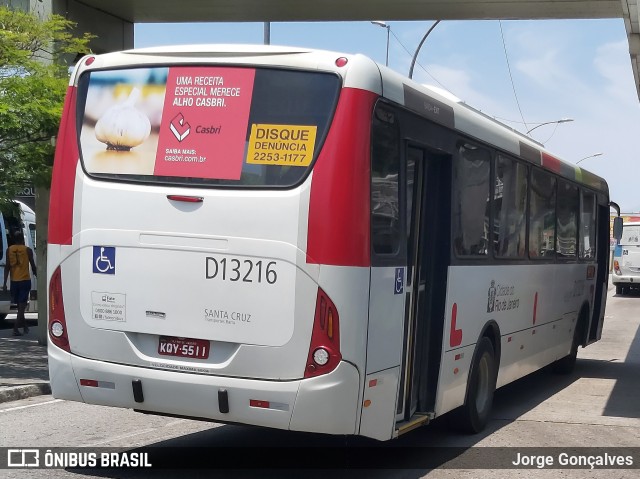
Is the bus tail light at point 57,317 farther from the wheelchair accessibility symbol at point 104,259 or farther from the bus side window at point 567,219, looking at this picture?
the bus side window at point 567,219

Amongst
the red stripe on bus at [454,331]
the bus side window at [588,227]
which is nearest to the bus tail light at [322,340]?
the red stripe on bus at [454,331]

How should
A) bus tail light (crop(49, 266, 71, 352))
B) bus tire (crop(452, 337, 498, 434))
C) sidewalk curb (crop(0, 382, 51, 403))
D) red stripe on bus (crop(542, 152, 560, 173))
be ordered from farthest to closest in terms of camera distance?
red stripe on bus (crop(542, 152, 560, 173)) < sidewalk curb (crop(0, 382, 51, 403)) < bus tire (crop(452, 337, 498, 434)) < bus tail light (crop(49, 266, 71, 352))

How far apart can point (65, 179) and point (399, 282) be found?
259 centimetres

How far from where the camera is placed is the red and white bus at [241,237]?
6.46m

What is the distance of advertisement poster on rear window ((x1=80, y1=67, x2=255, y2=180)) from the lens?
6777 mm

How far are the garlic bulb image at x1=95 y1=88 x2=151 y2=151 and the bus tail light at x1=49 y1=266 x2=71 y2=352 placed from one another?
1.03 metres

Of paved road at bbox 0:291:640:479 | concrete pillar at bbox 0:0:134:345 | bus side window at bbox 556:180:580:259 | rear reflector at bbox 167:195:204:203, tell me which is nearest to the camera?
rear reflector at bbox 167:195:204:203

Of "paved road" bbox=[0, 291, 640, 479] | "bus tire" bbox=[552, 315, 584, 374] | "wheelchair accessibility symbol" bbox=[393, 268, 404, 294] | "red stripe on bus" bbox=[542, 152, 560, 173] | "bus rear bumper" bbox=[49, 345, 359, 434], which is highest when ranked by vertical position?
"red stripe on bus" bbox=[542, 152, 560, 173]

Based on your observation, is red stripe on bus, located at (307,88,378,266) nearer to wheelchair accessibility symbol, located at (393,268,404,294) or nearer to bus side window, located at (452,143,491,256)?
wheelchair accessibility symbol, located at (393,268,404,294)

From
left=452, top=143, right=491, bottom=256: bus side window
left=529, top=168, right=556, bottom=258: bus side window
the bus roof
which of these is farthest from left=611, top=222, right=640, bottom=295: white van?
the bus roof

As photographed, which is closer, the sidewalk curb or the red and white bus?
the red and white bus

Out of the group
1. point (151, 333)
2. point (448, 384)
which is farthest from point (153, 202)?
point (448, 384)

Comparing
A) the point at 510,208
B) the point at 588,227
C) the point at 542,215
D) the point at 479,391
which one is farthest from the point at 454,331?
the point at 588,227

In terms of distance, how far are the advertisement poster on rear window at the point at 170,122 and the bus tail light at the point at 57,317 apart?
0.86 m
